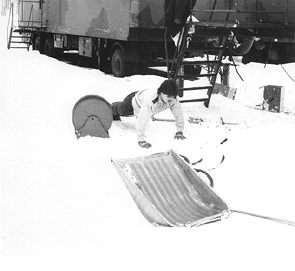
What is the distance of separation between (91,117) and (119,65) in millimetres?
6161

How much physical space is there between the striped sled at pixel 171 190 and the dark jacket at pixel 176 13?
4.01 m

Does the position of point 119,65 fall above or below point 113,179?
above

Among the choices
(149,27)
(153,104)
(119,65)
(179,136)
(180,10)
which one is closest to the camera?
(153,104)

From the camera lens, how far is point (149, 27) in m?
12.1

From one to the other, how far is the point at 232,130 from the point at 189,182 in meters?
2.89

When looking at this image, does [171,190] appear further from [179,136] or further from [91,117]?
[91,117]

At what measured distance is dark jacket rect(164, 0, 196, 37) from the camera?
980cm

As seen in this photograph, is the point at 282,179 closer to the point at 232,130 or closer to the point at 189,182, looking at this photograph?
the point at 189,182

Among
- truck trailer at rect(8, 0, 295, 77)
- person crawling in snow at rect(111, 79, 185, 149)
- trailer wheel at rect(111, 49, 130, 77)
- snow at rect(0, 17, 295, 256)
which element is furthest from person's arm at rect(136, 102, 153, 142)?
trailer wheel at rect(111, 49, 130, 77)

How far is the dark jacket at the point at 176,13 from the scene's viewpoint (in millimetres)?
9797

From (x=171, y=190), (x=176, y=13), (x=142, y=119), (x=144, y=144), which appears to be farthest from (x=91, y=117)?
(x=176, y=13)

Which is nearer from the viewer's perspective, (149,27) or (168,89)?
(168,89)

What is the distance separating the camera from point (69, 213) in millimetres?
5230

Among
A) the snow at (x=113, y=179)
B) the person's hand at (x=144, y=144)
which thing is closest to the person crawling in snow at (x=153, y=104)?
the person's hand at (x=144, y=144)
